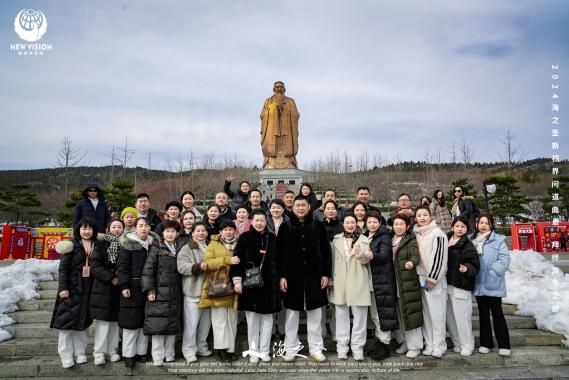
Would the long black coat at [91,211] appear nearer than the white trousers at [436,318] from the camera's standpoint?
No

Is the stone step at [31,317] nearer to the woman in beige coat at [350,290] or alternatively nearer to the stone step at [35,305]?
the stone step at [35,305]

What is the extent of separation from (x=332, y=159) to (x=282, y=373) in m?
33.7

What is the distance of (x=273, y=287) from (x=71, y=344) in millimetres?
2383

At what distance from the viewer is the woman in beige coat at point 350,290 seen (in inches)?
158

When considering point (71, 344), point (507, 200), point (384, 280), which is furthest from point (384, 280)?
point (507, 200)

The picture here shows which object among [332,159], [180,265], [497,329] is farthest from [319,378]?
[332,159]

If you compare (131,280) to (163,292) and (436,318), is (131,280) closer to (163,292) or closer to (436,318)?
(163,292)

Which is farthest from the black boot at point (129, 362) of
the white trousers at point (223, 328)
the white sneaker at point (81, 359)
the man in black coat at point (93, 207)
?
the man in black coat at point (93, 207)

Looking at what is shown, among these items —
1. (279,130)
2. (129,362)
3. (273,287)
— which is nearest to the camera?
(129,362)

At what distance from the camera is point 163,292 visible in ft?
13.0

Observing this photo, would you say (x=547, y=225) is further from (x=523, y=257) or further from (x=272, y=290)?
(x=272, y=290)

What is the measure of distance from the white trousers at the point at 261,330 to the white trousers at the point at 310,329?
0.21 metres

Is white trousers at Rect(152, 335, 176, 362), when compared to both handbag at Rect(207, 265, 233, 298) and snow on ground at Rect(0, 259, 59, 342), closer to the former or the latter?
handbag at Rect(207, 265, 233, 298)

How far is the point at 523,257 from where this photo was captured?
6.85 m
